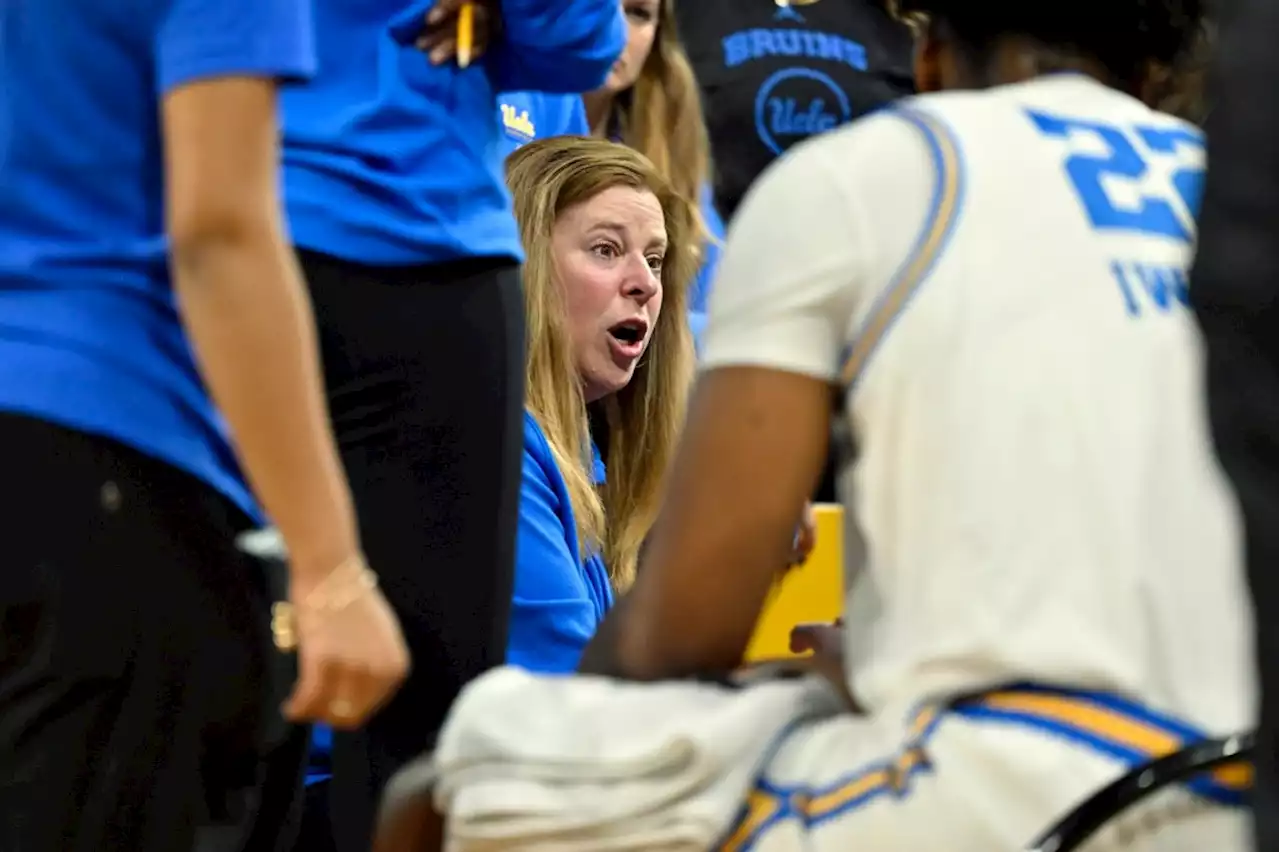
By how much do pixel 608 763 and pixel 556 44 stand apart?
70cm

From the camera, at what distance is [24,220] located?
1.25 metres

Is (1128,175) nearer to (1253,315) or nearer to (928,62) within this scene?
(928,62)

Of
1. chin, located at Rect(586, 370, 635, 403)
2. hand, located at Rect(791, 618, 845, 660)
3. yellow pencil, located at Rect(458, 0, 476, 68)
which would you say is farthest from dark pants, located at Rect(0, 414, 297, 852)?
chin, located at Rect(586, 370, 635, 403)

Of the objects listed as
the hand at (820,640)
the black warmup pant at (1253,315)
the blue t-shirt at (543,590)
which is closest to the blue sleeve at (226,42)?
the hand at (820,640)

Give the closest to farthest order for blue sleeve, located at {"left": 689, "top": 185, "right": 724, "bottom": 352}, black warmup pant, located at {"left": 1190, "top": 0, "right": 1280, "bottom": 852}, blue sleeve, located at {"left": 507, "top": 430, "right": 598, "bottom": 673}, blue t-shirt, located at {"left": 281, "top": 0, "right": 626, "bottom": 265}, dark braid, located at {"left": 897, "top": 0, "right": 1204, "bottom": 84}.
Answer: black warmup pant, located at {"left": 1190, "top": 0, "right": 1280, "bottom": 852}
dark braid, located at {"left": 897, "top": 0, "right": 1204, "bottom": 84}
blue t-shirt, located at {"left": 281, "top": 0, "right": 626, "bottom": 265}
blue sleeve, located at {"left": 507, "top": 430, "right": 598, "bottom": 673}
blue sleeve, located at {"left": 689, "top": 185, "right": 724, "bottom": 352}

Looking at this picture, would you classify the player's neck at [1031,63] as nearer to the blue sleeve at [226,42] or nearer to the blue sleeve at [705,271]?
the blue sleeve at [226,42]

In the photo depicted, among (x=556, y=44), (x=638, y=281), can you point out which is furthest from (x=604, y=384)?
(x=556, y=44)

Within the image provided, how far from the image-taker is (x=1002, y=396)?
110 cm

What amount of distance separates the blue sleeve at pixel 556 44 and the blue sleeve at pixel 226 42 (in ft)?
1.33

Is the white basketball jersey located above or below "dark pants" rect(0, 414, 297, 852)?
above

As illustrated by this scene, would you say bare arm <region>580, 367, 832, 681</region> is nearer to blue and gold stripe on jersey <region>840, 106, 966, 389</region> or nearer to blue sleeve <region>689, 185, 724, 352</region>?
blue and gold stripe on jersey <region>840, 106, 966, 389</region>

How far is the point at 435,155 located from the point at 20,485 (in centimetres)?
46

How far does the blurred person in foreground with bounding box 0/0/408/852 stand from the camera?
118 cm

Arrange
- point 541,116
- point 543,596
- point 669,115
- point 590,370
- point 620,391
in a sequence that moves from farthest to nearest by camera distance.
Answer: point 669,115
point 541,116
point 620,391
point 590,370
point 543,596
